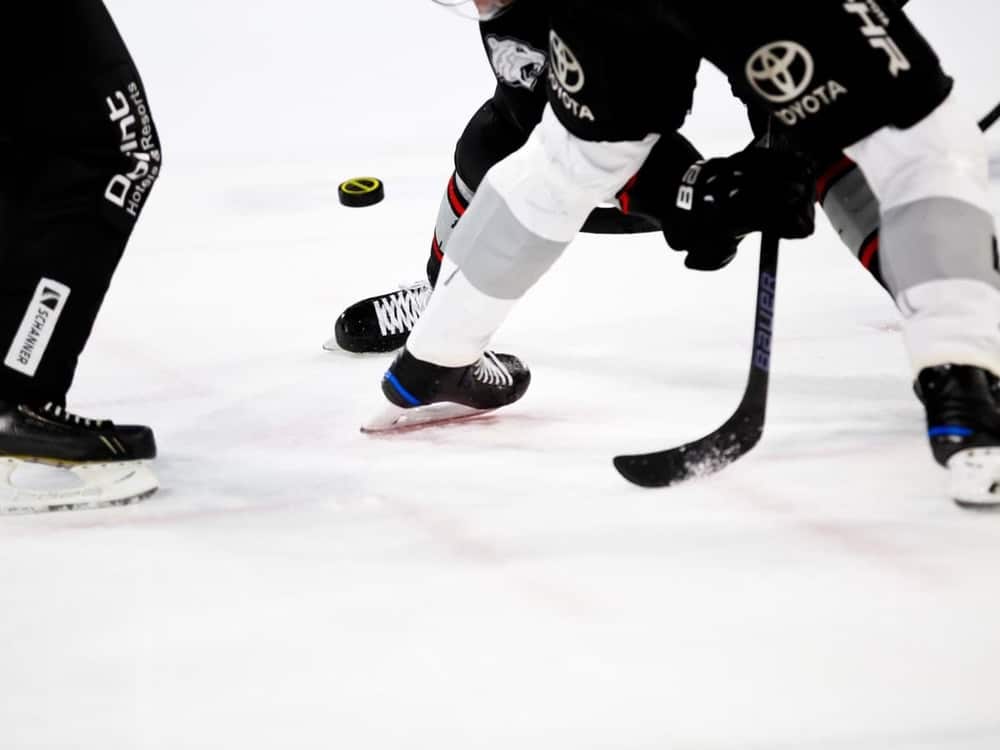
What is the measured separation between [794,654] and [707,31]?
1.89ft

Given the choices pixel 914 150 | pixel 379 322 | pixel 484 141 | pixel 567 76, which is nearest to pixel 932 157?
pixel 914 150

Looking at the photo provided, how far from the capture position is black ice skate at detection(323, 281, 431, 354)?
202cm

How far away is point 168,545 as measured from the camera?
51.6 inches

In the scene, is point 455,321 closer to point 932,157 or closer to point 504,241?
point 504,241

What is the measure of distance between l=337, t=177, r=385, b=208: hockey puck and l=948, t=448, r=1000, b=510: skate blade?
211 centimetres

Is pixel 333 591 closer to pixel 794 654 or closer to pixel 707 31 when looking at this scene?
pixel 794 654

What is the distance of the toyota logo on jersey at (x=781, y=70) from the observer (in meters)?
1.10

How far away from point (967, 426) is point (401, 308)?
1157 millimetres

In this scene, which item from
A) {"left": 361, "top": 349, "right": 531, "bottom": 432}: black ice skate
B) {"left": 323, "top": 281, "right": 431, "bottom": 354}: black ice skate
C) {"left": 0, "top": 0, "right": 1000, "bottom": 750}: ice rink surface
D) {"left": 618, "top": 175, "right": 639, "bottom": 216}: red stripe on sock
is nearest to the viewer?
{"left": 0, "top": 0, "right": 1000, "bottom": 750}: ice rink surface

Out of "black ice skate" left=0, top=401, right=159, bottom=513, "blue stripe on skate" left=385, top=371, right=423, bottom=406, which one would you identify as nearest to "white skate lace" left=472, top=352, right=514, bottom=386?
"blue stripe on skate" left=385, top=371, right=423, bottom=406

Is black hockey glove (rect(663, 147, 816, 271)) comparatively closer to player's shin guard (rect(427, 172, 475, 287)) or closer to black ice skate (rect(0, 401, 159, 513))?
player's shin guard (rect(427, 172, 475, 287))

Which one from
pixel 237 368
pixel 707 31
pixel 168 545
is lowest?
pixel 237 368

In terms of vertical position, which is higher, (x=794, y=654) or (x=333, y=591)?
(x=794, y=654)

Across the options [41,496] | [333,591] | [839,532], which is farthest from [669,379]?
[41,496]
